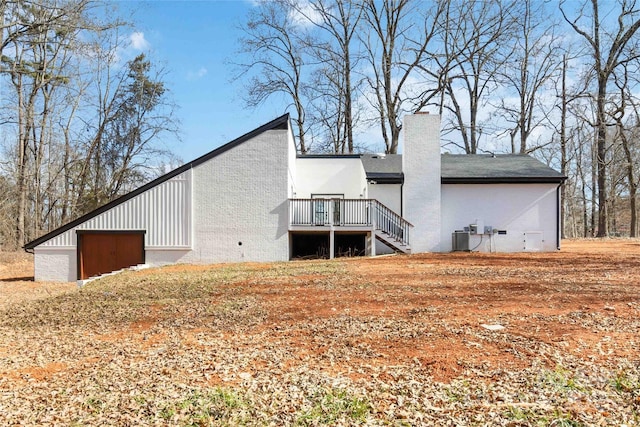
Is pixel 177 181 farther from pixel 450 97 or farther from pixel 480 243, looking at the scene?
pixel 450 97

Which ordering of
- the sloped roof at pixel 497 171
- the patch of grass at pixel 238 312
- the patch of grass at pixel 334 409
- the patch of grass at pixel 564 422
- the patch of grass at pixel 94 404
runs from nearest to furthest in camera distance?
the patch of grass at pixel 564 422 < the patch of grass at pixel 334 409 < the patch of grass at pixel 94 404 < the patch of grass at pixel 238 312 < the sloped roof at pixel 497 171

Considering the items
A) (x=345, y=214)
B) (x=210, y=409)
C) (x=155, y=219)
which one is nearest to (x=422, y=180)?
(x=345, y=214)

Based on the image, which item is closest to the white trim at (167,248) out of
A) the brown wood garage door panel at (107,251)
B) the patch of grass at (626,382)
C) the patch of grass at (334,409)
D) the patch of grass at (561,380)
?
the brown wood garage door panel at (107,251)

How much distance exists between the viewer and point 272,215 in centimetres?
1509

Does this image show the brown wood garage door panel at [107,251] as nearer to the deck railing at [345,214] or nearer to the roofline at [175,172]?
the roofline at [175,172]

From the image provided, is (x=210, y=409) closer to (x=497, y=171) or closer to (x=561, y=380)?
(x=561, y=380)

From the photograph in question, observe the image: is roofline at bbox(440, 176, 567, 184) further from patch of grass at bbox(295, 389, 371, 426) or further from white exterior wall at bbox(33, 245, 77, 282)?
white exterior wall at bbox(33, 245, 77, 282)

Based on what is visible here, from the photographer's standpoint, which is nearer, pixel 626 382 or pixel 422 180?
pixel 626 382

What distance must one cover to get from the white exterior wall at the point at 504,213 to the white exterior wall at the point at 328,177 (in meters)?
4.71

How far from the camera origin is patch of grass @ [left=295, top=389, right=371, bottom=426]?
10.8ft

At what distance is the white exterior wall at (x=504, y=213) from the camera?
621 inches

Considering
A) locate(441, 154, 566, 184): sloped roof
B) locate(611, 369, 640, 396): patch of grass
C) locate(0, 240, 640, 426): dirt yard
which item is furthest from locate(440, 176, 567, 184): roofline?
locate(611, 369, 640, 396): patch of grass

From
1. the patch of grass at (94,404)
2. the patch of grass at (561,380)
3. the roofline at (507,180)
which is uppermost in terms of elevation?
the roofline at (507,180)

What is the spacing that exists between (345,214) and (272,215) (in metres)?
2.64
